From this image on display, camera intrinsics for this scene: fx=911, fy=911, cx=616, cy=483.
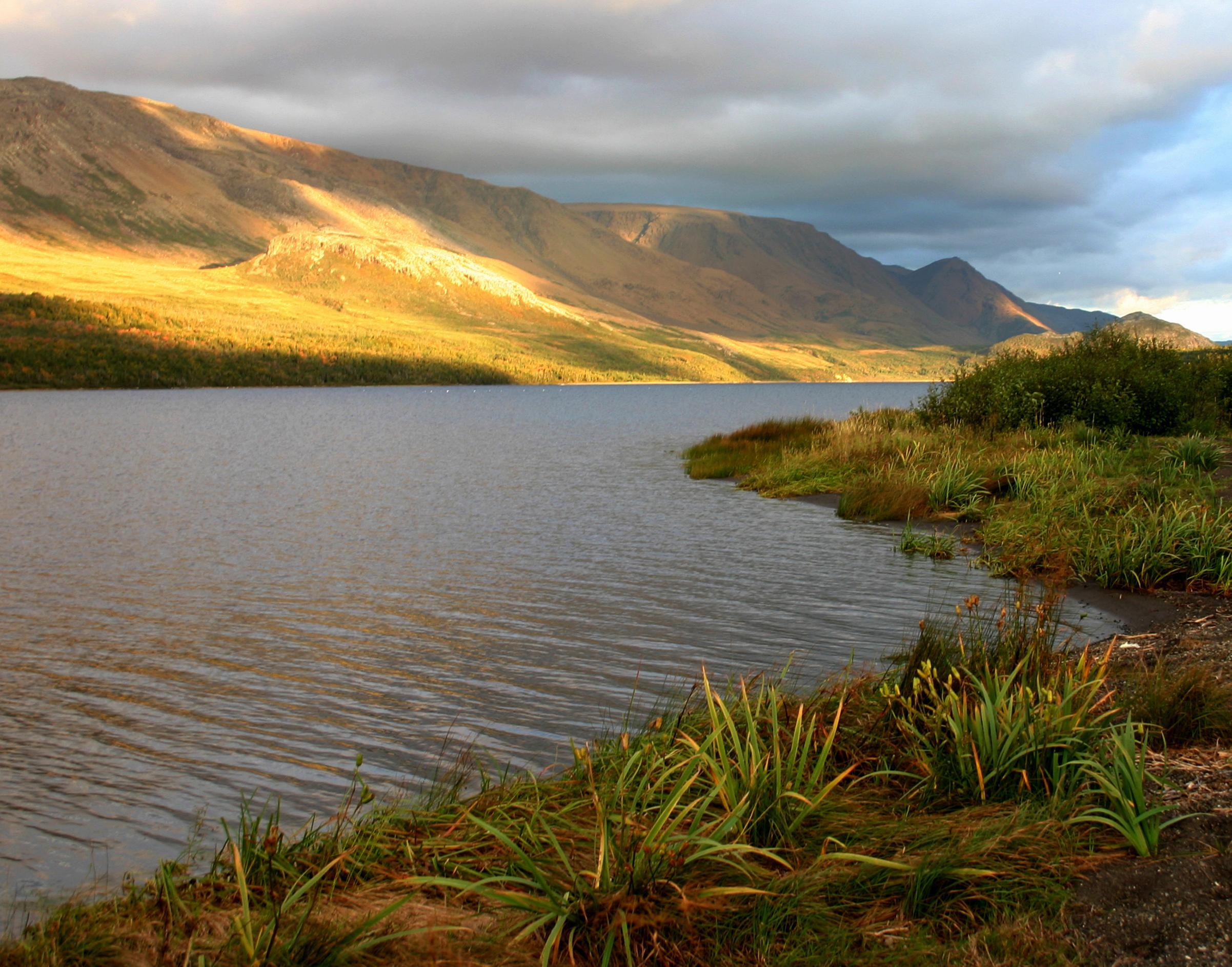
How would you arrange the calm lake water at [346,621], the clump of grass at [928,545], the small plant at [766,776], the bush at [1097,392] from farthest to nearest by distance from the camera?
the bush at [1097,392] → the clump of grass at [928,545] → the calm lake water at [346,621] → the small plant at [766,776]

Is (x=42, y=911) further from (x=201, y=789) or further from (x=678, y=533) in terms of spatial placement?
(x=678, y=533)

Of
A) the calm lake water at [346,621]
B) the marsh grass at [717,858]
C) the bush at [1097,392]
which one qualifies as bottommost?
the calm lake water at [346,621]

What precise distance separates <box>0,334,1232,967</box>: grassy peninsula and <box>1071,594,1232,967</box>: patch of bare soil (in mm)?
18

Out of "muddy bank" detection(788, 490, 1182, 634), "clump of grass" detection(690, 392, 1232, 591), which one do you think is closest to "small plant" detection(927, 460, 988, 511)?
"clump of grass" detection(690, 392, 1232, 591)

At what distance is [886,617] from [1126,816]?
8.44 metres

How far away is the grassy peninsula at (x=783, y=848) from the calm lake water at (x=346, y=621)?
1.36m

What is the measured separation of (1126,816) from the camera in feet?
16.2

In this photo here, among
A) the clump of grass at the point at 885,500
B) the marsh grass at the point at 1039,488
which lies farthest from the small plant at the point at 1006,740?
the clump of grass at the point at 885,500

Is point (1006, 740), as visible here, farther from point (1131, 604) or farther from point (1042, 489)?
point (1042, 489)

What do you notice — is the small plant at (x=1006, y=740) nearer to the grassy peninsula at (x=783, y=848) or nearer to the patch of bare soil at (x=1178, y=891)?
the grassy peninsula at (x=783, y=848)

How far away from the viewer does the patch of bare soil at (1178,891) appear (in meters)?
3.95

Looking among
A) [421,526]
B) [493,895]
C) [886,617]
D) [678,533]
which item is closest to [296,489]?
[421,526]

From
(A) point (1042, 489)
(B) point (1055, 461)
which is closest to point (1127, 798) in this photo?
(A) point (1042, 489)

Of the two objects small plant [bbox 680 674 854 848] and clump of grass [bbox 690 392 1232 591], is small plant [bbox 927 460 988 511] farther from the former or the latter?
small plant [bbox 680 674 854 848]
